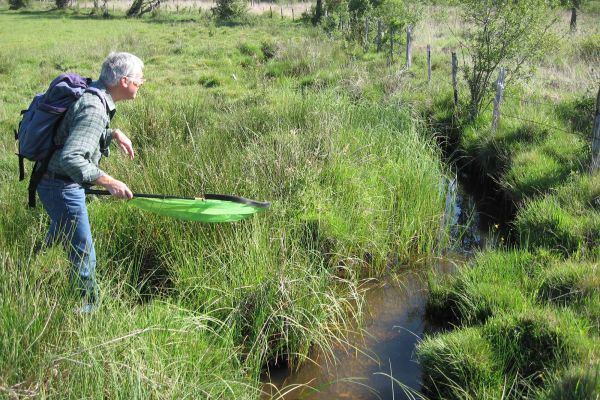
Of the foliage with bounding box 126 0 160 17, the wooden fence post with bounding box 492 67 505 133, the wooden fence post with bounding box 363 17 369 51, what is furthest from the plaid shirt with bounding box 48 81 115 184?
the foliage with bounding box 126 0 160 17

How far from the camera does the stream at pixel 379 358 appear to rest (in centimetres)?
379

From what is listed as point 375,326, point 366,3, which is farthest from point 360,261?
point 366,3

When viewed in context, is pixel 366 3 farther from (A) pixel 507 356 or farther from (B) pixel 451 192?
(A) pixel 507 356

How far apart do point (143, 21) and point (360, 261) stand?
29.7 meters

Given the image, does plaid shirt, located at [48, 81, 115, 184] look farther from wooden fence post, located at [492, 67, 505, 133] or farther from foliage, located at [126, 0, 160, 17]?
foliage, located at [126, 0, 160, 17]

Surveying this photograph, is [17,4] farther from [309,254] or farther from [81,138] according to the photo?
[81,138]

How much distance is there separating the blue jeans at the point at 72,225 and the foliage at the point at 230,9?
91.4 ft

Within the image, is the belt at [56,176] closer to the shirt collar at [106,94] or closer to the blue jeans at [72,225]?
the blue jeans at [72,225]

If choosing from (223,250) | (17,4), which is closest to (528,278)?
(223,250)

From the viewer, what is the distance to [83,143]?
3266 millimetres

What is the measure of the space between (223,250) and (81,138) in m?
1.60

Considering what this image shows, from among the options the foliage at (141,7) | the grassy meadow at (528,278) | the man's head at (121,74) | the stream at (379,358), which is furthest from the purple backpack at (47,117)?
the foliage at (141,7)

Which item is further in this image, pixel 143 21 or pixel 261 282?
pixel 143 21

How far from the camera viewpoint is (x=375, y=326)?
4547mm
